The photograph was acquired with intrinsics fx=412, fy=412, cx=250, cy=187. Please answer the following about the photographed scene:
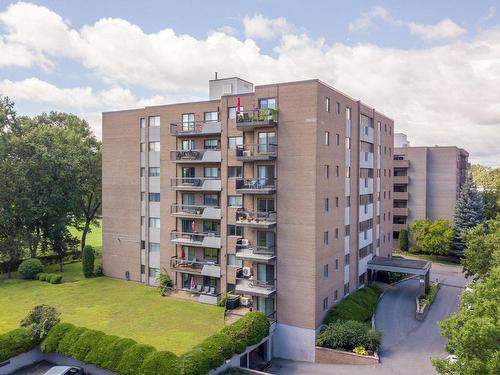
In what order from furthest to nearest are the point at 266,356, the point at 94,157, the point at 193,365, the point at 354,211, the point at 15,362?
1. the point at 94,157
2. the point at 354,211
3. the point at 266,356
4. the point at 15,362
5. the point at 193,365

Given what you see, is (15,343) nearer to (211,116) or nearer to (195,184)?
(195,184)

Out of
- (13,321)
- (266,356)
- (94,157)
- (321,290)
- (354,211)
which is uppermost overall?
(94,157)

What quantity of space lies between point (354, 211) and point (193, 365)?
2393 centimetres

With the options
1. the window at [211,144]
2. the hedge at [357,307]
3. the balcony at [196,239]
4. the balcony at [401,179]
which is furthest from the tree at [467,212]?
the window at [211,144]

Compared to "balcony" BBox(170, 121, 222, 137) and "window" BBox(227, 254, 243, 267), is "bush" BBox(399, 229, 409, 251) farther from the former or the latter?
"balcony" BBox(170, 121, 222, 137)

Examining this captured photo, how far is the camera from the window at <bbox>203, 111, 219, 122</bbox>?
39022 millimetres

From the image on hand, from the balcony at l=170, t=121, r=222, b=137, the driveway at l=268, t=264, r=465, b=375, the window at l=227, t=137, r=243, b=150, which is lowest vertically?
the driveway at l=268, t=264, r=465, b=375

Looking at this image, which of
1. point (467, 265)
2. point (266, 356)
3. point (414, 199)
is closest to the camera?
point (266, 356)

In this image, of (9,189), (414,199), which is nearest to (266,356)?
(9,189)

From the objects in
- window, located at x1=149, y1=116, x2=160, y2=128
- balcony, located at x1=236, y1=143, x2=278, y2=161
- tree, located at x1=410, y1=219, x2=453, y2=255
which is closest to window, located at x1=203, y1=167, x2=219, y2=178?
balcony, located at x1=236, y1=143, x2=278, y2=161

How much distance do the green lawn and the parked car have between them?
13.4ft

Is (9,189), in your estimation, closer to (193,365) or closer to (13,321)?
(13,321)

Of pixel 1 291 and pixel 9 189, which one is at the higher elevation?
pixel 9 189

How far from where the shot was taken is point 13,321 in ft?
107
